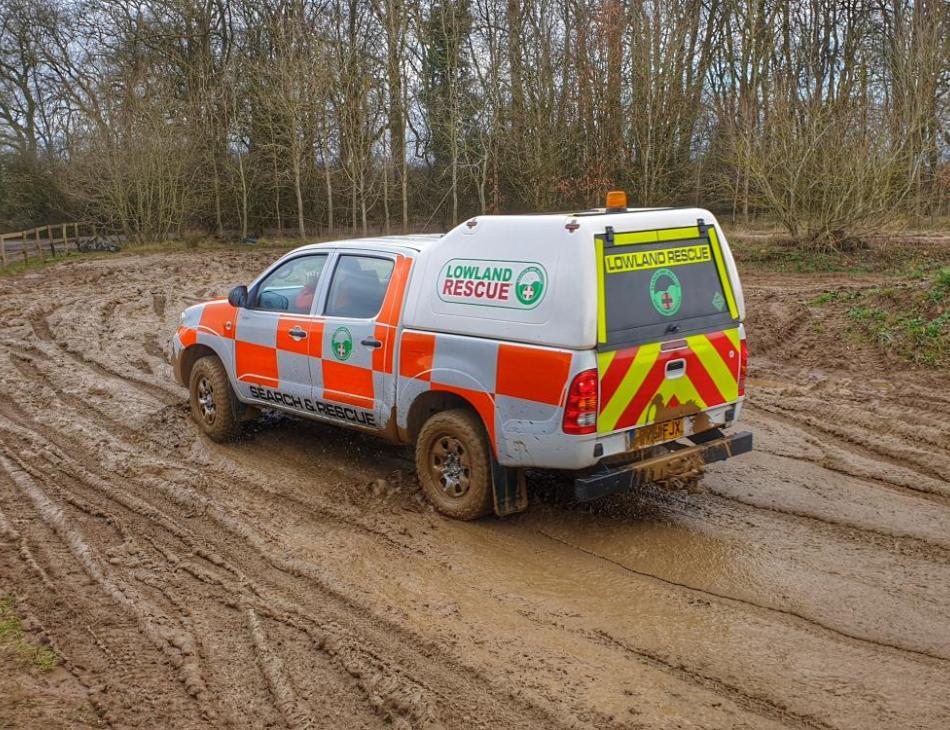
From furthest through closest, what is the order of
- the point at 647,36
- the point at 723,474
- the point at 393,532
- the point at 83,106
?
1. the point at 83,106
2. the point at 647,36
3. the point at 723,474
4. the point at 393,532

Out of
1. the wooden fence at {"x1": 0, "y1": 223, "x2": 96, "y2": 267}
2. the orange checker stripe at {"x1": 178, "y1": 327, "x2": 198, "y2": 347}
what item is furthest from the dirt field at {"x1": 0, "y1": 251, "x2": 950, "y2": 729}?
the wooden fence at {"x1": 0, "y1": 223, "x2": 96, "y2": 267}

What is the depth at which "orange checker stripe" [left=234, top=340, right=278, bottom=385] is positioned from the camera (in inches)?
284

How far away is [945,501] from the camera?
6.11 metres

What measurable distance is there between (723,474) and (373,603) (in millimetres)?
3090

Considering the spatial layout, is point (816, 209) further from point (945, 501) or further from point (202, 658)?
→ point (202, 658)

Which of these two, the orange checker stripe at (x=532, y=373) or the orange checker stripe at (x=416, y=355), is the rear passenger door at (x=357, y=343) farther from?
the orange checker stripe at (x=532, y=373)

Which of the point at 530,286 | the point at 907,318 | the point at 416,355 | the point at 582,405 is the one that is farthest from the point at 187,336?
the point at 907,318

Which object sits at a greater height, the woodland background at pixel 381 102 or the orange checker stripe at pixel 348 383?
the woodland background at pixel 381 102

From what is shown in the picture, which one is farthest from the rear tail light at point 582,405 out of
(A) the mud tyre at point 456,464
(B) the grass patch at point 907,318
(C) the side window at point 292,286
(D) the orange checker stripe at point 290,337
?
(B) the grass patch at point 907,318

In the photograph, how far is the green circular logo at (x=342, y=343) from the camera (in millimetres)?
6504

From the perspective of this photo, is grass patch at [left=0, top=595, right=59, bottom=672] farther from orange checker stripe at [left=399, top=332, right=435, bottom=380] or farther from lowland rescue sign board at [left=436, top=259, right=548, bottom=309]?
lowland rescue sign board at [left=436, top=259, right=548, bottom=309]

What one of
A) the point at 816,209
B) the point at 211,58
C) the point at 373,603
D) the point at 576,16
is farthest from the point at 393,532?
the point at 211,58

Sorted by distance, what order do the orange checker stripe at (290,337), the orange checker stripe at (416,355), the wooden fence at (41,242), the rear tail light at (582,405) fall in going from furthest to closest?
the wooden fence at (41,242), the orange checker stripe at (290,337), the orange checker stripe at (416,355), the rear tail light at (582,405)

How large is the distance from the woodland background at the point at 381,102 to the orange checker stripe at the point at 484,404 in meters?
19.4
